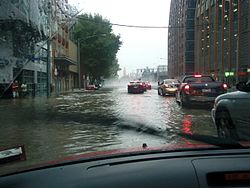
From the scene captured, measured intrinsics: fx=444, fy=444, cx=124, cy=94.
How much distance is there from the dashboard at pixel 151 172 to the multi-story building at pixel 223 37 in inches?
1858

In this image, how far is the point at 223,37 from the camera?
2618 inches

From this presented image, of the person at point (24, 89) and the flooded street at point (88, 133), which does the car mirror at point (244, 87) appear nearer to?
the flooded street at point (88, 133)

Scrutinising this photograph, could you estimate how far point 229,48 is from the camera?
63.8m

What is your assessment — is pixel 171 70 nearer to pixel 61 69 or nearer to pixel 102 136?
pixel 61 69

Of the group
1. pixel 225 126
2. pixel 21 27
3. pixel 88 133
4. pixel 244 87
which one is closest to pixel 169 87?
pixel 21 27

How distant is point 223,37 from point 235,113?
61.1 meters

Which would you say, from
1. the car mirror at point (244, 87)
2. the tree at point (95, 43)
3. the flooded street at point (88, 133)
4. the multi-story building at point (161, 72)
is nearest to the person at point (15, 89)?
the flooded street at point (88, 133)

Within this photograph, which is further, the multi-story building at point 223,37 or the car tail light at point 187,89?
the multi-story building at point 223,37

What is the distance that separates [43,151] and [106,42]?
54.4 m

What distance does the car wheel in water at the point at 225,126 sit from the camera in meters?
7.58

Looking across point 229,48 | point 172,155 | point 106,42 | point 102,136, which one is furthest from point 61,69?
point 172,155

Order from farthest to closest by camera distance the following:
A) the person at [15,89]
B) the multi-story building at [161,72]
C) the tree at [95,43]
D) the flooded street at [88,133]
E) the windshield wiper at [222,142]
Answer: the multi-story building at [161,72] → the tree at [95,43] → the person at [15,89] → the flooded street at [88,133] → the windshield wiper at [222,142]

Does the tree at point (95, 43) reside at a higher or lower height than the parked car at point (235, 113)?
higher

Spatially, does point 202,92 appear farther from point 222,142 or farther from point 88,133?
point 222,142
